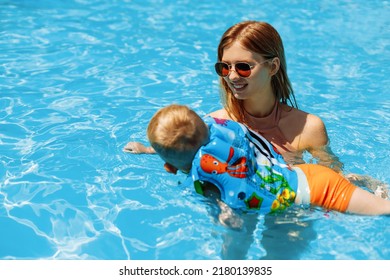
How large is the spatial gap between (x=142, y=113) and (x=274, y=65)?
209 cm

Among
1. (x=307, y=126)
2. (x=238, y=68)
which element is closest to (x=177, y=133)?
(x=238, y=68)

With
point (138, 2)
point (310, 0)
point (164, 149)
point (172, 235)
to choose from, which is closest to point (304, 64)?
point (310, 0)

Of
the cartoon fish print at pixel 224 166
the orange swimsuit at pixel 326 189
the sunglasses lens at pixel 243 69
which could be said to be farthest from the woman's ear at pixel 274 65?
the cartoon fish print at pixel 224 166

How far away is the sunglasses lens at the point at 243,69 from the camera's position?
13.7 feet

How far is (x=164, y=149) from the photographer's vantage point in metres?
3.44

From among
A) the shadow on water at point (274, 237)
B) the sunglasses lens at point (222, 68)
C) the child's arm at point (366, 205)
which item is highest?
the sunglasses lens at point (222, 68)

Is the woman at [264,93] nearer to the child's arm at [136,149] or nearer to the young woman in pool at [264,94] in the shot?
the young woman in pool at [264,94]

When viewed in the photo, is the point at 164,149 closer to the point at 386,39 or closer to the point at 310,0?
the point at 386,39

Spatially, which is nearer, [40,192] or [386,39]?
[40,192]

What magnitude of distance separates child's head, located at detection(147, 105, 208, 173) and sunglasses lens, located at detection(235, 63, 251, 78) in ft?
2.63

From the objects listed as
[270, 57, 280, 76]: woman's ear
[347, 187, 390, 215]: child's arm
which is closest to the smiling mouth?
[270, 57, 280, 76]: woman's ear

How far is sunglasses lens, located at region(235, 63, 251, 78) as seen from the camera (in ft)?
13.7
